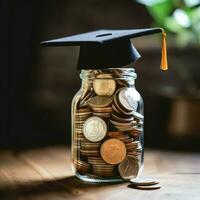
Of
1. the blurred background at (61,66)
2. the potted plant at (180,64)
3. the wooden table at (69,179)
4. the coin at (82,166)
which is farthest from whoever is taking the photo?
the blurred background at (61,66)

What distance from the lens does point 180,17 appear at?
168 centimetres

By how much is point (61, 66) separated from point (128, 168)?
0.93 m

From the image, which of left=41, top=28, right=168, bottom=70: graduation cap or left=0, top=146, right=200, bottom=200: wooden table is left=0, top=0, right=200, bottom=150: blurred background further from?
left=41, top=28, right=168, bottom=70: graduation cap

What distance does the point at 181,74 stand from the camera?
1.82 metres

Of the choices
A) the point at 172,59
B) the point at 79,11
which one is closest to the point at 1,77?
the point at 79,11

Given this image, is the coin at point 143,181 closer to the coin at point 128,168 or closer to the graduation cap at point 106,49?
the coin at point 128,168

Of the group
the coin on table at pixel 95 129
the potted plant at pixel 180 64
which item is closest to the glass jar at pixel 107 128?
the coin on table at pixel 95 129

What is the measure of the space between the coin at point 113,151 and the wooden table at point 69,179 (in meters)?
0.06

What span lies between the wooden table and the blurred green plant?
17.9 inches

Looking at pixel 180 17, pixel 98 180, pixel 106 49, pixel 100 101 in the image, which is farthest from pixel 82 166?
pixel 180 17

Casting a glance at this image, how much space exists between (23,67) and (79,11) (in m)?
0.32

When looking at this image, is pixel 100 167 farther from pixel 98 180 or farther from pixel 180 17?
pixel 180 17

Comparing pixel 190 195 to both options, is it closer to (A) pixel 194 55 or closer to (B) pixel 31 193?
(B) pixel 31 193

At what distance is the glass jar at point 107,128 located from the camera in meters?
0.99
